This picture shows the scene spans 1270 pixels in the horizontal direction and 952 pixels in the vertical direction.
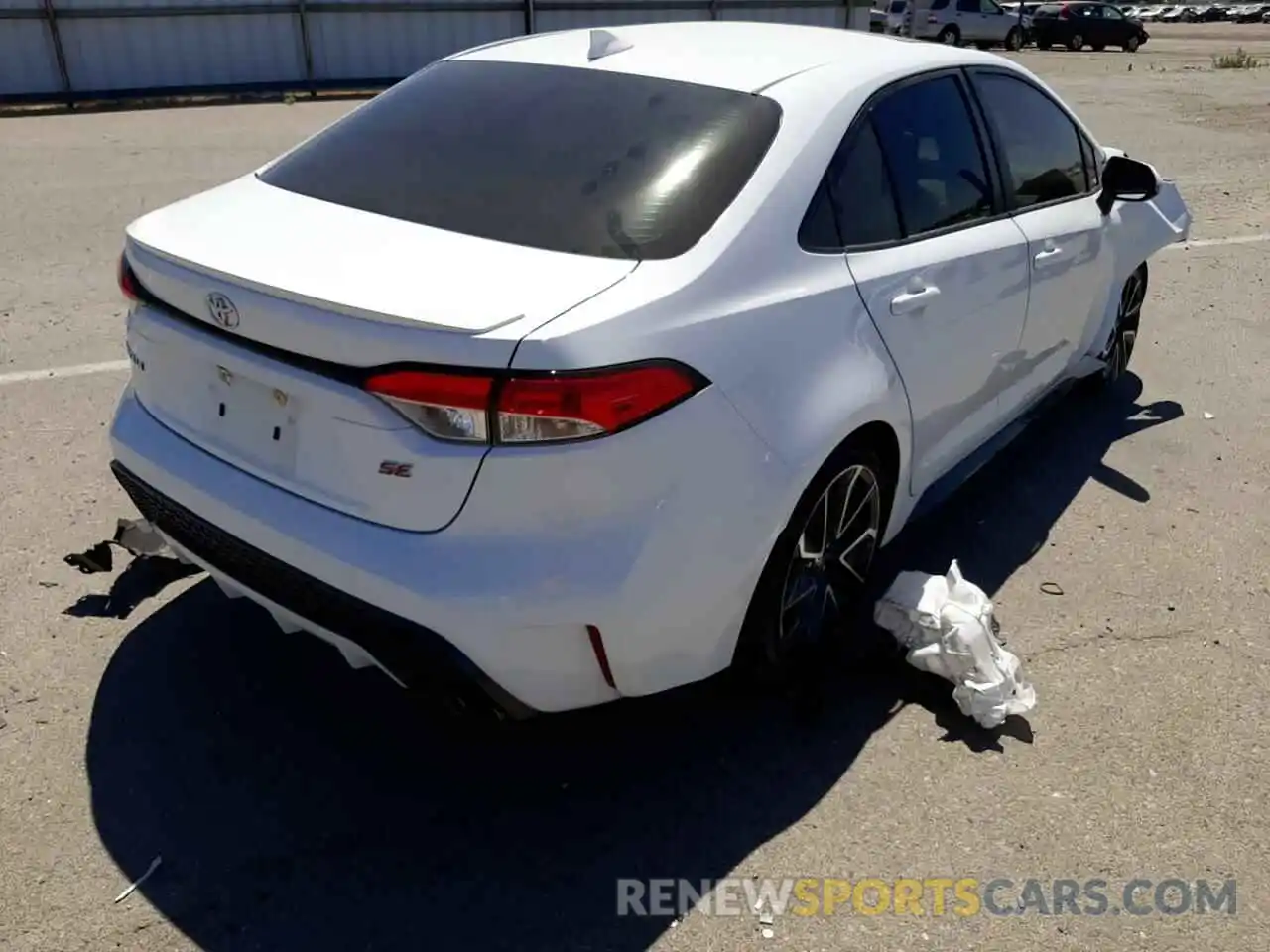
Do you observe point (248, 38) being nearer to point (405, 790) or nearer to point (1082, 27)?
point (405, 790)

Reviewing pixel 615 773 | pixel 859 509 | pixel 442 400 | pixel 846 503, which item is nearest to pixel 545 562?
pixel 442 400

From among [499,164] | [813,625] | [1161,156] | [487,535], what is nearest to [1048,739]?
[813,625]

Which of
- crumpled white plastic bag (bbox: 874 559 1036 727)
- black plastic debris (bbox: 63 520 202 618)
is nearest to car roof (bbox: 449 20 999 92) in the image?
crumpled white plastic bag (bbox: 874 559 1036 727)

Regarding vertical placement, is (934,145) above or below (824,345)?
above

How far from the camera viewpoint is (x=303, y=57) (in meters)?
16.5

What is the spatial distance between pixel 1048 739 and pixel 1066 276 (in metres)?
1.89

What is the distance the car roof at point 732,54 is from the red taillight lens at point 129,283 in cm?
128

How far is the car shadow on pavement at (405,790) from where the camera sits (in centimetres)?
250

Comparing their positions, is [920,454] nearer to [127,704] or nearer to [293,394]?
[293,394]

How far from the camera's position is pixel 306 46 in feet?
54.1

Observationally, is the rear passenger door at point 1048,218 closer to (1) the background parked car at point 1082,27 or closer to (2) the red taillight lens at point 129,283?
(2) the red taillight lens at point 129,283

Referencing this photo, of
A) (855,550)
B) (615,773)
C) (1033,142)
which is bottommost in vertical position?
(615,773)

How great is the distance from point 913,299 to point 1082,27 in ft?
110

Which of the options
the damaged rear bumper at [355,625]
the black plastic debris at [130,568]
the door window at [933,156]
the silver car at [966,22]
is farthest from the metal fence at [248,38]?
the damaged rear bumper at [355,625]
